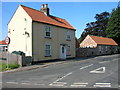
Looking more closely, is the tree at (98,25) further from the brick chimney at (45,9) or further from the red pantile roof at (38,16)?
the red pantile roof at (38,16)

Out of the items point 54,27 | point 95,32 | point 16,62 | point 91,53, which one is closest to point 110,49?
point 91,53

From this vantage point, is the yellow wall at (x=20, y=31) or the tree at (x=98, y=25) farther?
the tree at (x=98, y=25)

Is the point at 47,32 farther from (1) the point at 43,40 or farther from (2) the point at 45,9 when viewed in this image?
(2) the point at 45,9

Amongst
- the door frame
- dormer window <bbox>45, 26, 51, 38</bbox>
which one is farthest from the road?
the door frame

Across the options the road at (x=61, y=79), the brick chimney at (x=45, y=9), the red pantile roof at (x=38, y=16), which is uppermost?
the brick chimney at (x=45, y=9)

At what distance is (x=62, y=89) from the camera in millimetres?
8109

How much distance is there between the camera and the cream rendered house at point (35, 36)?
2153cm

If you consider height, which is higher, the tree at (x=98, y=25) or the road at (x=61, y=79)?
the tree at (x=98, y=25)

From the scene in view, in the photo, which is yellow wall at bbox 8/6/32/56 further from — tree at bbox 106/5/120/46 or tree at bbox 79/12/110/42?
tree at bbox 79/12/110/42

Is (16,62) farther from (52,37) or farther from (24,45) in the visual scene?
(52,37)

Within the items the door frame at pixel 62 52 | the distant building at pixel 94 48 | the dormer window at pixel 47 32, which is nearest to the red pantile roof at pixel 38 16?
the dormer window at pixel 47 32

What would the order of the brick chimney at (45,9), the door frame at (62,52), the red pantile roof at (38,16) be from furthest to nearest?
the brick chimney at (45,9)
the door frame at (62,52)
the red pantile roof at (38,16)

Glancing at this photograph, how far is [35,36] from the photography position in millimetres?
21750

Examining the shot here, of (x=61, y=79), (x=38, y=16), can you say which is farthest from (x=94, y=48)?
(x=61, y=79)
